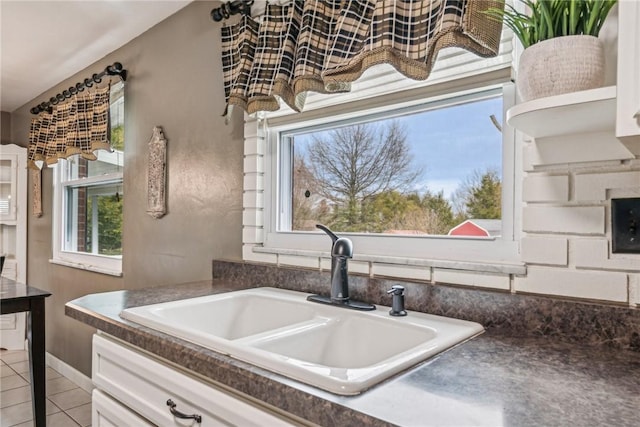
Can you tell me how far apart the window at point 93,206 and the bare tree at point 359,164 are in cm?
179

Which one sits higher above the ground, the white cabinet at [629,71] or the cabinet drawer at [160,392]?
the white cabinet at [629,71]

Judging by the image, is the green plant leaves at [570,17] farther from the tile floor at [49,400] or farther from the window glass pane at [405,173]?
the tile floor at [49,400]

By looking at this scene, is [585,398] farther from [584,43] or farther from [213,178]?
[213,178]

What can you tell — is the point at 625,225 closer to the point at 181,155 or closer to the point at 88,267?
the point at 181,155

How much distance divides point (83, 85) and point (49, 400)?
2272mm

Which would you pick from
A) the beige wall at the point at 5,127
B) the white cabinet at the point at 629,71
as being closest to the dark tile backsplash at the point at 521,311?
the white cabinet at the point at 629,71

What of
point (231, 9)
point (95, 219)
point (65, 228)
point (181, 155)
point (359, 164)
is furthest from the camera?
point (65, 228)

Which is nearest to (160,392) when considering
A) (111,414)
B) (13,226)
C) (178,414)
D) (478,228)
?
(178,414)

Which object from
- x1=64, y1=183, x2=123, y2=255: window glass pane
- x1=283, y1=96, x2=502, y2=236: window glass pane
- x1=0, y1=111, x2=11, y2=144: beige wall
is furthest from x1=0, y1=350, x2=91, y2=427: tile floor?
x1=0, y1=111, x2=11, y2=144: beige wall

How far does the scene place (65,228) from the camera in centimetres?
374

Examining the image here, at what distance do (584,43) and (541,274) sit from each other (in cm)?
55

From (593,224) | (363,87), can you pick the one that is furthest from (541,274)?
(363,87)

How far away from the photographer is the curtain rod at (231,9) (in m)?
1.85

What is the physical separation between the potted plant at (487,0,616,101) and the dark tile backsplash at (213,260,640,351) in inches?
19.6
